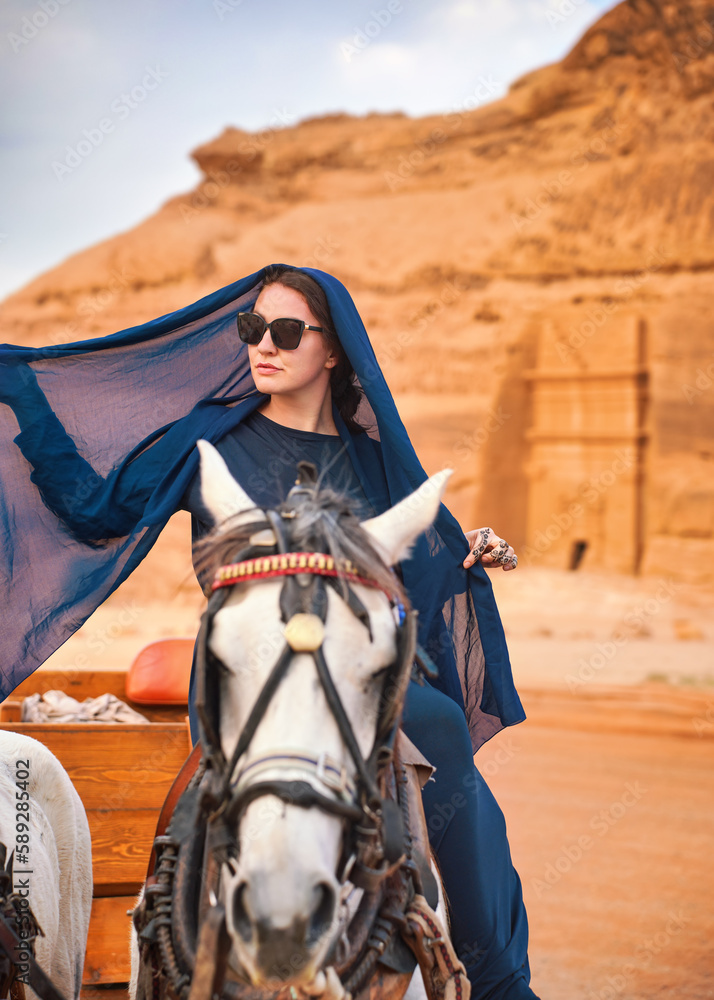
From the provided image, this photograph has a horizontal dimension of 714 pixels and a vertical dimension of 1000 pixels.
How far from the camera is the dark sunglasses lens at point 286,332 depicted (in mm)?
2586

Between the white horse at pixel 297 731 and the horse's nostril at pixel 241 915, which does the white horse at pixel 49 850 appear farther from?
the horse's nostril at pixel 241 915

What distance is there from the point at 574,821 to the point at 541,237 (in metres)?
14.6

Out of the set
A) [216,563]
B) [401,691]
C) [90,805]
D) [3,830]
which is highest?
[216,563]

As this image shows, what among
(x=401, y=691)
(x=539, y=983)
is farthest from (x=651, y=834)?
(x=401, y=691)

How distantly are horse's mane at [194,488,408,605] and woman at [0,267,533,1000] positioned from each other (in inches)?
27.1

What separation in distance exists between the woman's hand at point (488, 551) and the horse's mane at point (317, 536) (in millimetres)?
855

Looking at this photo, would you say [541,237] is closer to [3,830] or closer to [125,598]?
[125,598]

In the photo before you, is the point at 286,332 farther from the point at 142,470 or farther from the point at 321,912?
the point at 321,912

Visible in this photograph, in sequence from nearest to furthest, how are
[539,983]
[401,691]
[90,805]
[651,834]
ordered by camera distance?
[401,691]
[90,805]
[539,983]
[651,834]

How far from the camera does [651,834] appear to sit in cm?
794

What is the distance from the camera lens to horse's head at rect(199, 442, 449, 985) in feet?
4.62

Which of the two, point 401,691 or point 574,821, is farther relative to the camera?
point 574,821

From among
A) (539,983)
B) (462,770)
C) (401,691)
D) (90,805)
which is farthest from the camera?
(539,983)

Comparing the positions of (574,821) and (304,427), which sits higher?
(304,427)
